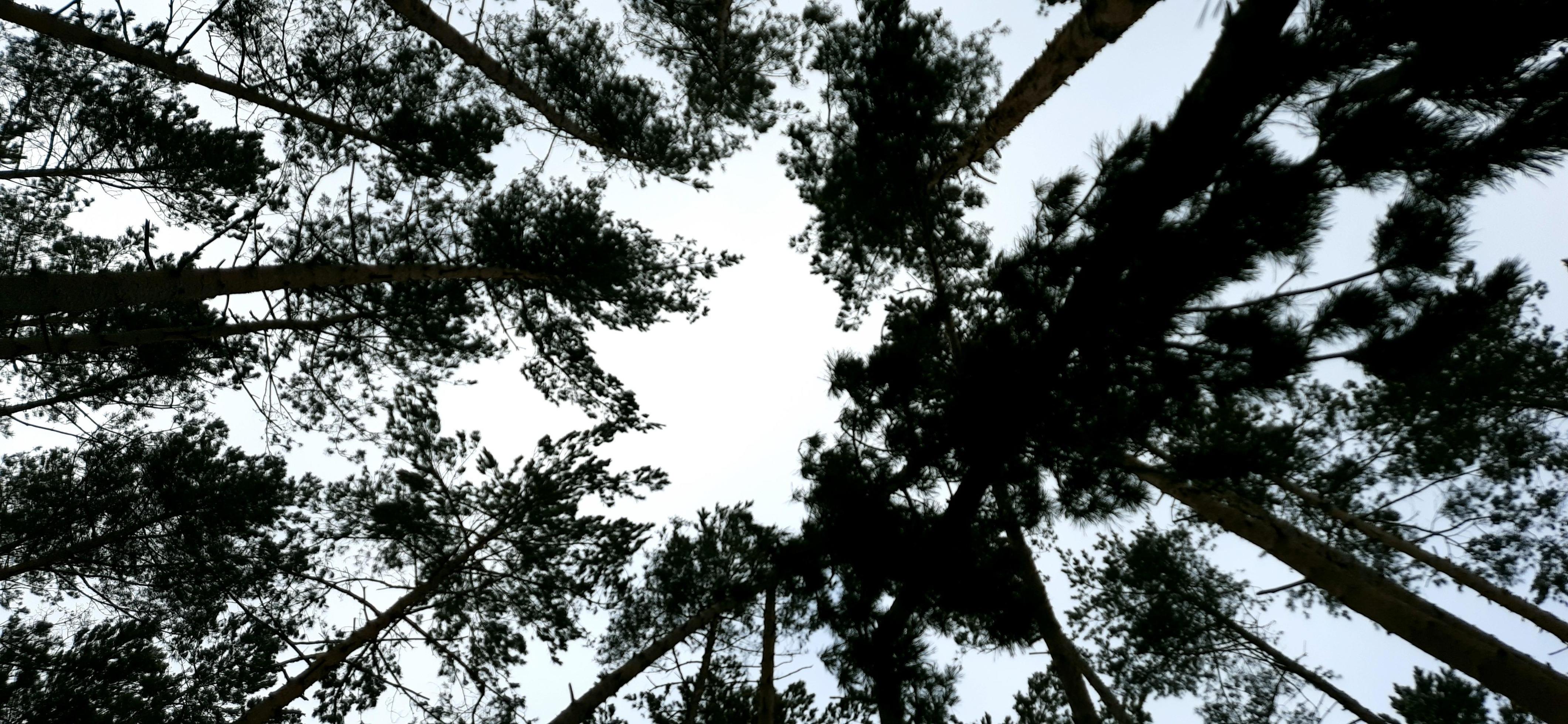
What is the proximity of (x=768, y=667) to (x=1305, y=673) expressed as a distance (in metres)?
5.26

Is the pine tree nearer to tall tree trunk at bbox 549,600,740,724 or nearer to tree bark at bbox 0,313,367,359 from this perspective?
tall tree trunk at bbox 549,600,740,724

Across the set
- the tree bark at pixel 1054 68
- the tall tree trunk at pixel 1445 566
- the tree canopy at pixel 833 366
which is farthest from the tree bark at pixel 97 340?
the tall tree trunk at pixel 1445 566

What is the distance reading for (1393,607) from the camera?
383 centimetres

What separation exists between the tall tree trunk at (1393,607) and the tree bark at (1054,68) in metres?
3.01

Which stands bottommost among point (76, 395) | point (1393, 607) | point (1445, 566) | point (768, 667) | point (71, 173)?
point (1393, 607)

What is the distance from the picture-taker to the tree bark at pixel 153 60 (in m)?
4.28

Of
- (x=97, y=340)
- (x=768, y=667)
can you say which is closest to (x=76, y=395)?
(x=97, y=340)

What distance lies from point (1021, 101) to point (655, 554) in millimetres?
5530

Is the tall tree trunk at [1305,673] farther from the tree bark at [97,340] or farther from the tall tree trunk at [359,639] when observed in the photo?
the tree bark at [97,340]

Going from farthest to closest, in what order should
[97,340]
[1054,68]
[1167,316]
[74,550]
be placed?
1. [74,550]
2. [1054,68]
3. [97,340]
4. [1167,316]

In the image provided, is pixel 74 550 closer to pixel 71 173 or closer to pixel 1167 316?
pixel 71 173

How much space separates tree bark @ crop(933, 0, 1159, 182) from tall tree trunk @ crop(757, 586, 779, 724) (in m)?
4.04

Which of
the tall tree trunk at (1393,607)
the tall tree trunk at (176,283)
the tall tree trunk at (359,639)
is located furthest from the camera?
the tall tree trunk at (359,639)

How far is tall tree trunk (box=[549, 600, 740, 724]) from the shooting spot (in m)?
5.57
